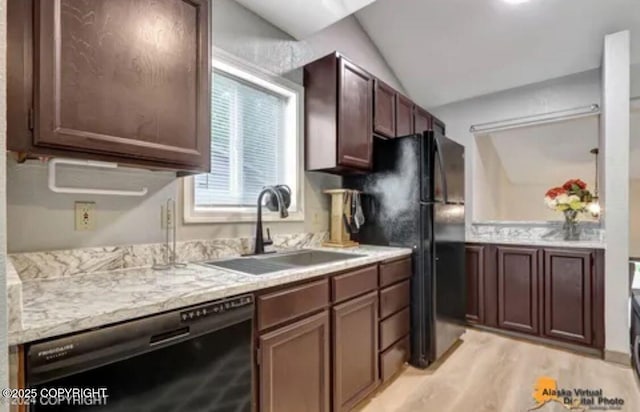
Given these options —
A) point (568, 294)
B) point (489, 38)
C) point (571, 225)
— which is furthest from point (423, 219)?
point (489, 38)

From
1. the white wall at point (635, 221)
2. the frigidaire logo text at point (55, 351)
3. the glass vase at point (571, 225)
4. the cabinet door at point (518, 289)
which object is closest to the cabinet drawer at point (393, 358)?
the cabinet door at point (518, 289)

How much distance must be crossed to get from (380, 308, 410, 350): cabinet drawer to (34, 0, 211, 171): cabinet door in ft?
4.96

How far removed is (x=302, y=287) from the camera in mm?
1517

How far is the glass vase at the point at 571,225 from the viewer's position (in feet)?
9.63

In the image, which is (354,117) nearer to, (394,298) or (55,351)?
(394,298)

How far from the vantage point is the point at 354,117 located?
7.98 ft

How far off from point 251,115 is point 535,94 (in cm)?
287

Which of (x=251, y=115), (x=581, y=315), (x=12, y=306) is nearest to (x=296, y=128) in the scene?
(x=251, y=115)

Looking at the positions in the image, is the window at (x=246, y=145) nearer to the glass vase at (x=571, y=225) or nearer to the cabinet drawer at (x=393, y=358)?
the cabinet drawer at (x=393, y=358)

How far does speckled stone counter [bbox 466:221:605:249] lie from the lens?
109 inches

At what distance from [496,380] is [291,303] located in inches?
68.0

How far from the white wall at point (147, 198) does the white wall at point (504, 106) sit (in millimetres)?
1779

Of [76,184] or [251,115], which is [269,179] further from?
[76,184]

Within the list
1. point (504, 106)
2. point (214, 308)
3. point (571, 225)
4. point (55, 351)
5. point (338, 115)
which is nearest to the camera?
point (55, 351)
